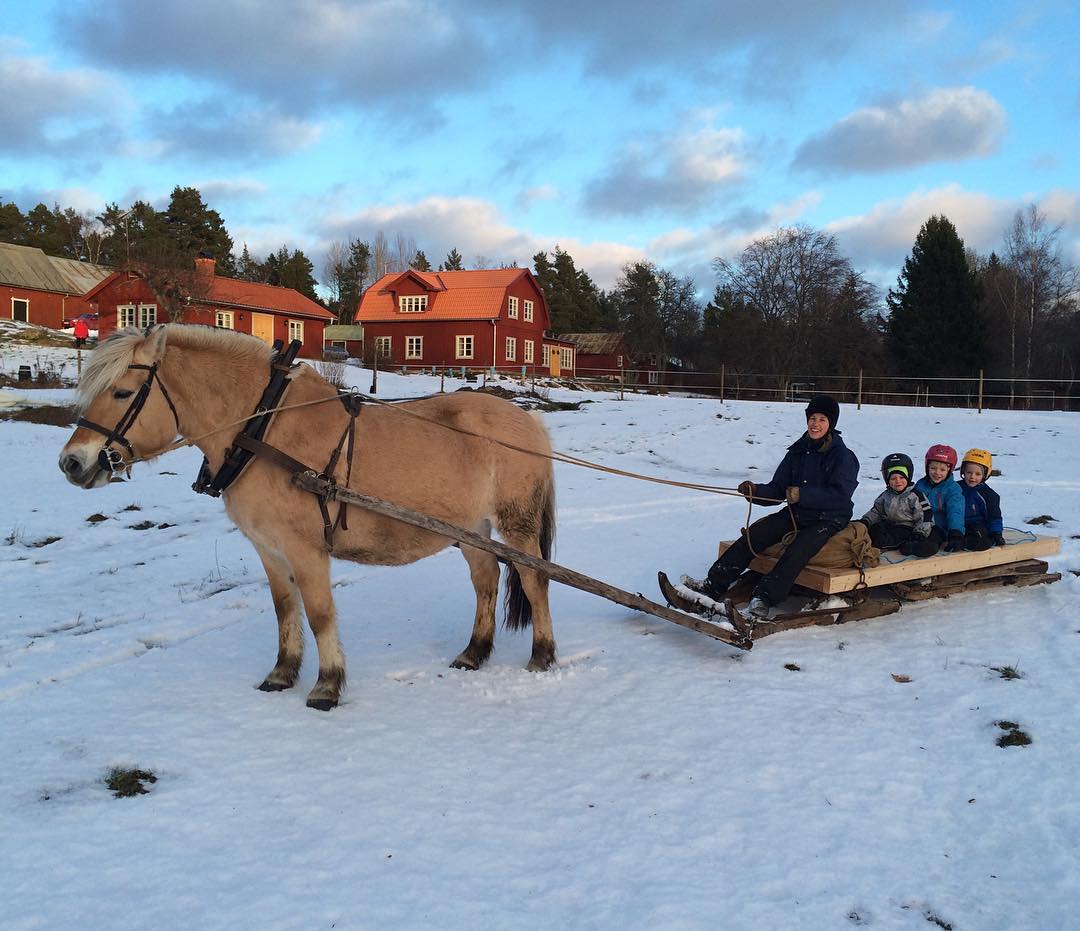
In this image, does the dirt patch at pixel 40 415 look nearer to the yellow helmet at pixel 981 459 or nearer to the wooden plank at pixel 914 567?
the wooden plank at pixel 914 567

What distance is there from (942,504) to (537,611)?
3596 mm

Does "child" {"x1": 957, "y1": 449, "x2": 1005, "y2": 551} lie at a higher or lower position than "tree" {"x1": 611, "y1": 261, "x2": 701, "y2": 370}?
lower

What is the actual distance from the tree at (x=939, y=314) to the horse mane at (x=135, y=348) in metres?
40.1

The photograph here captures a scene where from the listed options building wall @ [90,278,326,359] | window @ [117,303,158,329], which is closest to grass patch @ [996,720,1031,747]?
building wall @ [90,278,326,359]

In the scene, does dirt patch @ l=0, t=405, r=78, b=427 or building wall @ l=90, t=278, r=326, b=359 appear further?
building wall @ l=90, t=278, r=326, b=359

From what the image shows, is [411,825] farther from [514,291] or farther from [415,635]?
[514,291]

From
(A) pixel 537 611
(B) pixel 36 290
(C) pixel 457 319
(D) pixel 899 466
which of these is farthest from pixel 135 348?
(B) pixel 36 290

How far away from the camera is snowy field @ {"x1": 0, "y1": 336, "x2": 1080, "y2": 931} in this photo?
2.67 metres

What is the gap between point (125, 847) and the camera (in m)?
2.90

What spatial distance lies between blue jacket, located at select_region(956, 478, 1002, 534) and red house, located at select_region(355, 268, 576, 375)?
1382 inches

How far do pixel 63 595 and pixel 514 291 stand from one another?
38.6 m

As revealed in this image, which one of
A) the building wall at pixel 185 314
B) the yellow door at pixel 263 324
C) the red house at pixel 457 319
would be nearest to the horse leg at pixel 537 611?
the building wall at pixel 185 314

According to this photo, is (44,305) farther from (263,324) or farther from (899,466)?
(899,466)

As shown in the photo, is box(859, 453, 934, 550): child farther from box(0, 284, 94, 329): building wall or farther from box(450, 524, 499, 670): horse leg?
box(0, 284, 94, 329): building wall
